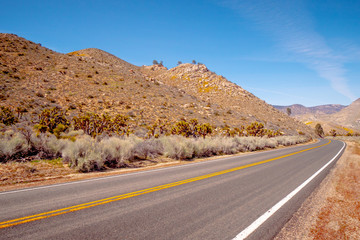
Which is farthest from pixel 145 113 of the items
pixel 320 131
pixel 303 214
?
pixel 320 131

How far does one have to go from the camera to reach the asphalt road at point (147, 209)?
344cm

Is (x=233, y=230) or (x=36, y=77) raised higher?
(x=36, y=77)

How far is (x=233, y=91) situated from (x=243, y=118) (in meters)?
19.3

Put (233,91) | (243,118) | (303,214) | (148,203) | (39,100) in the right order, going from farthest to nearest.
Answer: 1. (233,91)
2. (243,118)
3. (39,100)
4. (148,203)
5. (303,214)

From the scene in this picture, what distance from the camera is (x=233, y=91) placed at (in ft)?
201

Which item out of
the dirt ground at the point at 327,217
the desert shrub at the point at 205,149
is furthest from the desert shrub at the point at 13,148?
the dirt ground at the point at 327,217

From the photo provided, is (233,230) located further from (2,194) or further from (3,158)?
(3,158)

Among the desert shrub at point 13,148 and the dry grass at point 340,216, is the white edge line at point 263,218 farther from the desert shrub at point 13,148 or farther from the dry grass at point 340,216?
the desert shrub at point 13,148

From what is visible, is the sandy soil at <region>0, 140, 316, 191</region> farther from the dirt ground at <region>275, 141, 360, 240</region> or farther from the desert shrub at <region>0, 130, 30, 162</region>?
the dirt ground at <region>275, 141, 360, 240</region>

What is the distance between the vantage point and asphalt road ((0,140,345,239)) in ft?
11.3

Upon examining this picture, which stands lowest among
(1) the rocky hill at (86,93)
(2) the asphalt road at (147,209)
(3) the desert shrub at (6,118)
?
(2) the asphalt road at (147,209)

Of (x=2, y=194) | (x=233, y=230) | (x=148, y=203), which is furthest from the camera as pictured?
(x=2, y=194)

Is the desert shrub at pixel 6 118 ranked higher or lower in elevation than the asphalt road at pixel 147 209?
higher

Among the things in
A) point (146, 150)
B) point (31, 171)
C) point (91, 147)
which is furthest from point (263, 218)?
point (146, 150)
